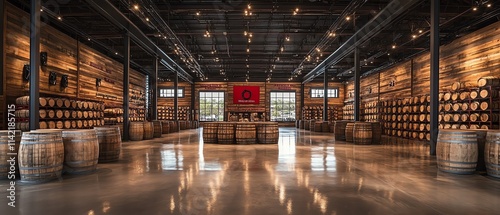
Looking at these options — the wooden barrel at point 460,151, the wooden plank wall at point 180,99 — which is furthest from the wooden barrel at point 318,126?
the wooden plank wall at point 180,99

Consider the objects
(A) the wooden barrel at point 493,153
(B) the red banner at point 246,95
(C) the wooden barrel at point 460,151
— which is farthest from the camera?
(B) the red banner at point 246,95

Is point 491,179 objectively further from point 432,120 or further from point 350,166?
point 432,120

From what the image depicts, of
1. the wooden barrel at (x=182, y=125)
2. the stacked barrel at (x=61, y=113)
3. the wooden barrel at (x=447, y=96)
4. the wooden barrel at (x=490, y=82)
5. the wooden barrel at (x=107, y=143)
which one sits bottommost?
the wooden barrel at (x=182, y=125)

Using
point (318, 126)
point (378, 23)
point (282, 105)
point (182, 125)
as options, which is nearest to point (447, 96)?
point (378, 23)

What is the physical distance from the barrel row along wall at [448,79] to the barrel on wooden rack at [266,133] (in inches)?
286

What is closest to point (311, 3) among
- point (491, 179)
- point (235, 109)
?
point (491, 179)

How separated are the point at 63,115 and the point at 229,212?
11147 millimetres

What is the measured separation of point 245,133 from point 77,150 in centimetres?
640

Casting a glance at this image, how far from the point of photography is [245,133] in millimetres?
10852

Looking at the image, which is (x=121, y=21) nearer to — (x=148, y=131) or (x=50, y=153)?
(x=148, y=131)

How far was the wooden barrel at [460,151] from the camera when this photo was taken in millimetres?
5352

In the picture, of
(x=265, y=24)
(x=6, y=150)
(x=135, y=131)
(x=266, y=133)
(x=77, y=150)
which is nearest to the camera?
(x=6, y=150)

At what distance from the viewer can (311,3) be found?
39.5 feet

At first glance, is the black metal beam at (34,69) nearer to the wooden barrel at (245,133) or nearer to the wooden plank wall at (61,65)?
A: the wooden plank wall at (61,65)
